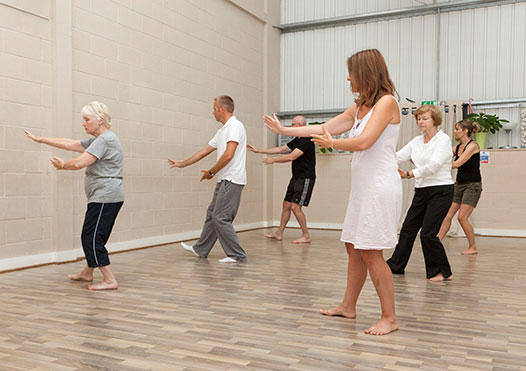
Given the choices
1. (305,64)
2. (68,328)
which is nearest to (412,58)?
(305,64)

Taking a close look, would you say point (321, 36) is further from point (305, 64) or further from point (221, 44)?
point (221, 44)

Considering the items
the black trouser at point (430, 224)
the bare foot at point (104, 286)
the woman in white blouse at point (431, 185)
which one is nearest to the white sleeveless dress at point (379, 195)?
the woman in white blouse at point (431, 185)

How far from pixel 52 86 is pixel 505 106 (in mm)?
6271

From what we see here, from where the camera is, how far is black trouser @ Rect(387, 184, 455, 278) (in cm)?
407

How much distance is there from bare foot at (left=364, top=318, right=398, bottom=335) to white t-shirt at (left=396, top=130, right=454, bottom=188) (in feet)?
4.93

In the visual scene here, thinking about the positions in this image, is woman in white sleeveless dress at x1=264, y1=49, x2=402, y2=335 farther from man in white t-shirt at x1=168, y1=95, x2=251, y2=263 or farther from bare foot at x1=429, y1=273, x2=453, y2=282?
man in white t-shirt at x1=168, y1=95, x2=251, y2=263

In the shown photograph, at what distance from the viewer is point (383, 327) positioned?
107 inches

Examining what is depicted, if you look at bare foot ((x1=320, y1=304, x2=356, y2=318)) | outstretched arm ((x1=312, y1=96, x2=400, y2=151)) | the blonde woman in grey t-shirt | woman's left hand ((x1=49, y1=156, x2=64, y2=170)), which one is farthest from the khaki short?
woman's left hand ((x1=49, y1=156, x2=64, y2=170))

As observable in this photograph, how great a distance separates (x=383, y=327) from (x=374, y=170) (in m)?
0.80

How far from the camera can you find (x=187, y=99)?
6840 millimetres

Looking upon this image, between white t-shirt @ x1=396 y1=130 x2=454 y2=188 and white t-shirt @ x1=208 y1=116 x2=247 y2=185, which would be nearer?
white t-shirt @ x1=396 y1=130 x2=454 y2=188

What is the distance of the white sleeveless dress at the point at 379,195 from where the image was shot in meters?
2.64

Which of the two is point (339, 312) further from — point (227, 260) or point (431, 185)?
point (227, 260)

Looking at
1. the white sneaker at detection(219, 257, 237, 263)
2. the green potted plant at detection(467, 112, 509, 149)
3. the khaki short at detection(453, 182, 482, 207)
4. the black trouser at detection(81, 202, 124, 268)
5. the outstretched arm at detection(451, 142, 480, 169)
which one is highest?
the green potted plant at detection(467, 112, 509, 149)
